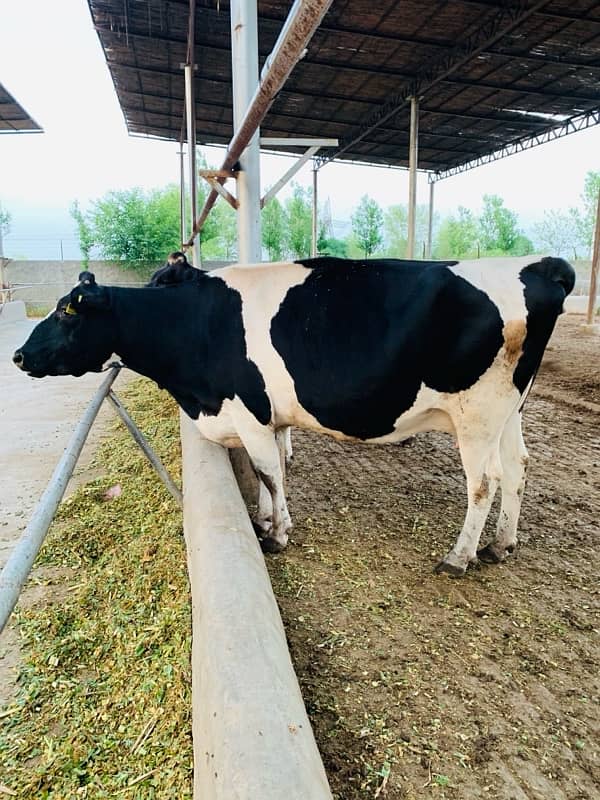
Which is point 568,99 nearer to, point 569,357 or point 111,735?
point 569,357

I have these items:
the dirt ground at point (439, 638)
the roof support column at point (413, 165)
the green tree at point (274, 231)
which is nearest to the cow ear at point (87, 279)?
the dirt ground at point (439, 638)

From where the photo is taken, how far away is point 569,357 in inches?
378

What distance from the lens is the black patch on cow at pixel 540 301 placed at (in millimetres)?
3029

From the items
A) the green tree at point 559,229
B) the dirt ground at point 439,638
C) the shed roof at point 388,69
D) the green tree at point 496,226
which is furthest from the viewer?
Result: the green tree at point 559,229

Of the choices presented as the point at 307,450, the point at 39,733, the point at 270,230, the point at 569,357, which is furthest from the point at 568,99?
the point at 270,230

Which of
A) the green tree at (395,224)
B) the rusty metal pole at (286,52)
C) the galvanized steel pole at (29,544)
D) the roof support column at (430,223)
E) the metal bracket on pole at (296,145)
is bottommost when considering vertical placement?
the galvanized steel pole at (29,544)

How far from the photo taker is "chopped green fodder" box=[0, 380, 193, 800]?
1.88 m

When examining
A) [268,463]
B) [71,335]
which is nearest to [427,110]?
[71,335]

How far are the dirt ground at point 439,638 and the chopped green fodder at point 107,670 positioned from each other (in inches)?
20.9

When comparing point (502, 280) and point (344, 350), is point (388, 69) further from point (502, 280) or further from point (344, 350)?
point (344, 350)

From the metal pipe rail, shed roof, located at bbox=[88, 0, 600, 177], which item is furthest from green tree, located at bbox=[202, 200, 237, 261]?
the metal pipe rail

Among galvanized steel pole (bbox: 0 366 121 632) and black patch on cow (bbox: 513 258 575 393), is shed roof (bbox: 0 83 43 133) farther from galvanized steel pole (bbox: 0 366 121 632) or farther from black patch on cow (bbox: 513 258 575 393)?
galvanized steel pole (bbox: 0 366 121 632)

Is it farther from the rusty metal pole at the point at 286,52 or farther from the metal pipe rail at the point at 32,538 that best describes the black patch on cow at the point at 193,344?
the metal pipe rail at the point at 32,538

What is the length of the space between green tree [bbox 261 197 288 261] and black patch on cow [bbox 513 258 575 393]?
133 feet
